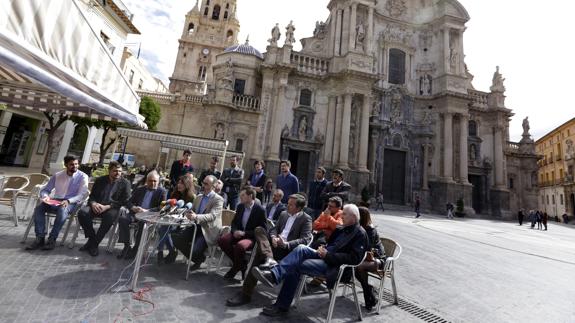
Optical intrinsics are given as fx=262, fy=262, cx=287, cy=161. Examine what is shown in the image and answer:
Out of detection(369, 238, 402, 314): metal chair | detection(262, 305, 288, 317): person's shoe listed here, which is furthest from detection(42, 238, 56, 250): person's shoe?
detection(369, 238, 402, 314): metal chair

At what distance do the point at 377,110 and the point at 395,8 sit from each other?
435 inches

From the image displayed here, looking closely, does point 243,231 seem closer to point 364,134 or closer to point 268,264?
point 268,264

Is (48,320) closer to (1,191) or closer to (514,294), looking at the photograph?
(1,191)

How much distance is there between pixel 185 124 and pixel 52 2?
21193 mm

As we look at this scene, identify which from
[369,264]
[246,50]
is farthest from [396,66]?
[369,264]

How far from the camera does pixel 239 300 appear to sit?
333cm

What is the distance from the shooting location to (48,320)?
256cm

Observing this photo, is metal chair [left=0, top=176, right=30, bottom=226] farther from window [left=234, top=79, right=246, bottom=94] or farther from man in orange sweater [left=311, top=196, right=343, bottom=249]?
window [left=234, top=79, right=246, bottom=94]

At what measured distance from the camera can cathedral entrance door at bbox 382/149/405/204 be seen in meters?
22.1

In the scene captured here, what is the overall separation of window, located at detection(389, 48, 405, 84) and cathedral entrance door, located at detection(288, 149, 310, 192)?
1099 centimetres

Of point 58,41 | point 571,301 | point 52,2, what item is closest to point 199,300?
point 58,41

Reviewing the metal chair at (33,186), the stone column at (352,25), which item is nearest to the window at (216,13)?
the stone column at (352,25)

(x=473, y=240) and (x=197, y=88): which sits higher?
(x=197, y=88)

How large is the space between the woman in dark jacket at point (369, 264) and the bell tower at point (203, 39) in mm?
41017
